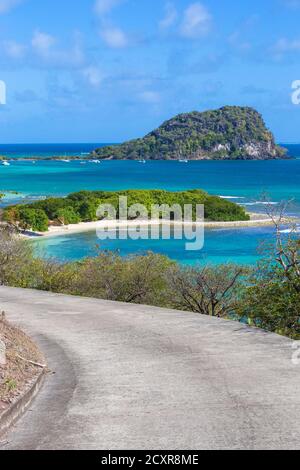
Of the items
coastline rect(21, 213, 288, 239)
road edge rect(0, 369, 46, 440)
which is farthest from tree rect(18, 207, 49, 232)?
road edge rect(0, 369, 46, 440)

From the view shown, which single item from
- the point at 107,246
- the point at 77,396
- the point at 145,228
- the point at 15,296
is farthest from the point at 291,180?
the point at 77,396

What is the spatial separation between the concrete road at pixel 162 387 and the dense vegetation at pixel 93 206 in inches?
2164

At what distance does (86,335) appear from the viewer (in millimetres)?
13039

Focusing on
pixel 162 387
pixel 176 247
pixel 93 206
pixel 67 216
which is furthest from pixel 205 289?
pixel 93 206

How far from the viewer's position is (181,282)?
21.4m

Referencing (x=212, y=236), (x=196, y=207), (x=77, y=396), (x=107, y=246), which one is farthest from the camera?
(x=196, y=207)

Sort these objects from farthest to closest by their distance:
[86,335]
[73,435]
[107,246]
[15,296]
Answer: [107,246]
[15,296]
[86,335]
[73,435]

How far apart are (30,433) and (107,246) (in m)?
57.6

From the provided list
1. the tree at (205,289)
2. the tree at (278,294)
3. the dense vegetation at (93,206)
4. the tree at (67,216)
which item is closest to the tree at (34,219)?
the dense vegetation at (93,206)

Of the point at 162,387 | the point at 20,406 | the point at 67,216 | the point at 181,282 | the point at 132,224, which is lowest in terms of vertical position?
the point at 132,224

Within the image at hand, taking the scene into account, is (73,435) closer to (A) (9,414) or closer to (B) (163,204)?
(A) (9,414)

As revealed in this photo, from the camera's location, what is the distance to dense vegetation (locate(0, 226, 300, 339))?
1396 cm

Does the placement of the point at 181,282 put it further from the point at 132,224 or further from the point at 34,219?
the point at 132,224

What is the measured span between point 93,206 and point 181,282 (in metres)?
66.1
